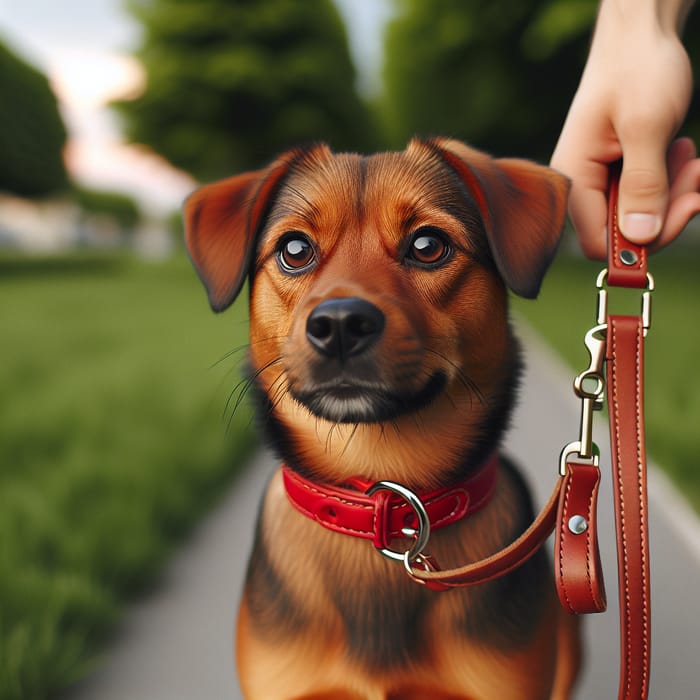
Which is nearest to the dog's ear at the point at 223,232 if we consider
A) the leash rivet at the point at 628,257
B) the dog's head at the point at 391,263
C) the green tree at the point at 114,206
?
the dog's head at the point at 391,263

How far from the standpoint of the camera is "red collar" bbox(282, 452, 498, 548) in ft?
5.37

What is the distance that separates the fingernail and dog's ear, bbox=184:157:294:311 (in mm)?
912

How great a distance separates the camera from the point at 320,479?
1774 mm

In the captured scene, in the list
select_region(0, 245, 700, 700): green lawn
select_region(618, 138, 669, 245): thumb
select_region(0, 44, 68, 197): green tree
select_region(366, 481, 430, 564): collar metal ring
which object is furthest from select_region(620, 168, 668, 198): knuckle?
select_region(0, 44, 68, 197): green tree

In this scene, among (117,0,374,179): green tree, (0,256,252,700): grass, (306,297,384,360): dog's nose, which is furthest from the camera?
(117,0,374,179): green tree

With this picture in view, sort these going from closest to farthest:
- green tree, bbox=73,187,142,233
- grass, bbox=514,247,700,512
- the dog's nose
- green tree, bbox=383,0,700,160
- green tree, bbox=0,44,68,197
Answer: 1. the dog's nose
2. grass, bbox=514,247,700,512
3. green tree, bbox=383,0,700,160
4. green tree, bbox=0,44,68,197
5. green tree, bbox=73,187,142,233

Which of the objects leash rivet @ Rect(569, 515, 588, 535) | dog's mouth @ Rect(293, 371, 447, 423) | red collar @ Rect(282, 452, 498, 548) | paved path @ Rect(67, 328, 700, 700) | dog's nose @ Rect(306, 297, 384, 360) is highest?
dog's nose @ Rect(306, 297, 384, 360)

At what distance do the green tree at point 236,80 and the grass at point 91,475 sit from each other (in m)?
15.5

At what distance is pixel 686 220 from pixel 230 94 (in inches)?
938

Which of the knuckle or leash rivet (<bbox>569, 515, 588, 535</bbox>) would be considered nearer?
leash rivet (<bbox>569, 515, 588, 535</bbox>)

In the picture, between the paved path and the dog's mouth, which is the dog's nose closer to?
the dog's mouth

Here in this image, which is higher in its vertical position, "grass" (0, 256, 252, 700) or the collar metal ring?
the collar metal ring

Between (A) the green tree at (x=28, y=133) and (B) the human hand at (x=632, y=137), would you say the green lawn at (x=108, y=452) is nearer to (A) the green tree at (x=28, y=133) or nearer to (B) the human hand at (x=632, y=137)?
(B) the human hand at (x=632, y=137)

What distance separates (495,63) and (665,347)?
11851 millimetres
